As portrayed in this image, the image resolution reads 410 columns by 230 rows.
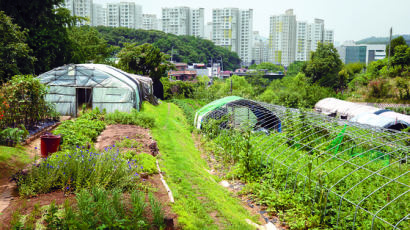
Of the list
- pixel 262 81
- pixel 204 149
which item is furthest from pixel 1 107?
pixel 262 81

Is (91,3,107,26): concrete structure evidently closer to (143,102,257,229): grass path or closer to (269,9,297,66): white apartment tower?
(269,9,297,66): white apartment tower

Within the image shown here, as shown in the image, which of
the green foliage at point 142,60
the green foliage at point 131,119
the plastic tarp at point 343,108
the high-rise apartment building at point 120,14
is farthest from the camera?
the high-rise apartment building at point 120,14

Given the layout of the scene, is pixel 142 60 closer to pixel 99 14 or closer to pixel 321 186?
pixel 321 186

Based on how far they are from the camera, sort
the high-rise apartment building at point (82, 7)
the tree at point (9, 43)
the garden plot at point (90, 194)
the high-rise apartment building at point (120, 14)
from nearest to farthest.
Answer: the garden plot at point (90, 194) < the tree at point (9, 43) < the high-rise apartment building at point (82, 7) < the high-rise apartment building at point (120, 14)

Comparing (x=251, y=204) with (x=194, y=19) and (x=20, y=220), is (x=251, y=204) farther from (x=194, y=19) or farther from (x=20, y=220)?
(x=194, y=19)

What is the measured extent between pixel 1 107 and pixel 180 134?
7.67 metres

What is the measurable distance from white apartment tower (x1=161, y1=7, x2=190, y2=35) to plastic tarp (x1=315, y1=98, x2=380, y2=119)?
395 ft

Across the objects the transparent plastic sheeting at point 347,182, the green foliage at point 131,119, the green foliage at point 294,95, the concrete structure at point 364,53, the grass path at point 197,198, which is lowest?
the grass path at point 197,198

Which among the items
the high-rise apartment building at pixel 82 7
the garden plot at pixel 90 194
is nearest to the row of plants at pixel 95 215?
the garden plot at pixel 90 194

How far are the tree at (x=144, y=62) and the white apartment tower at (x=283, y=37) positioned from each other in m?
111

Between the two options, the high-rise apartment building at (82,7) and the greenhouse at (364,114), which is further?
the high-rise apartment building at (82,7)

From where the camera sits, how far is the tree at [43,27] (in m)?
19.6

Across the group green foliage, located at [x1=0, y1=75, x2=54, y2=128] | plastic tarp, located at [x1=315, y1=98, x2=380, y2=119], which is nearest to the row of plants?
green foliage, located at [x1=0, y1=75, x2=54, y2=128]

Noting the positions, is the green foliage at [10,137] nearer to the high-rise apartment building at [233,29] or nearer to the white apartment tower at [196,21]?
the high-rise apartment building at [233,29]
